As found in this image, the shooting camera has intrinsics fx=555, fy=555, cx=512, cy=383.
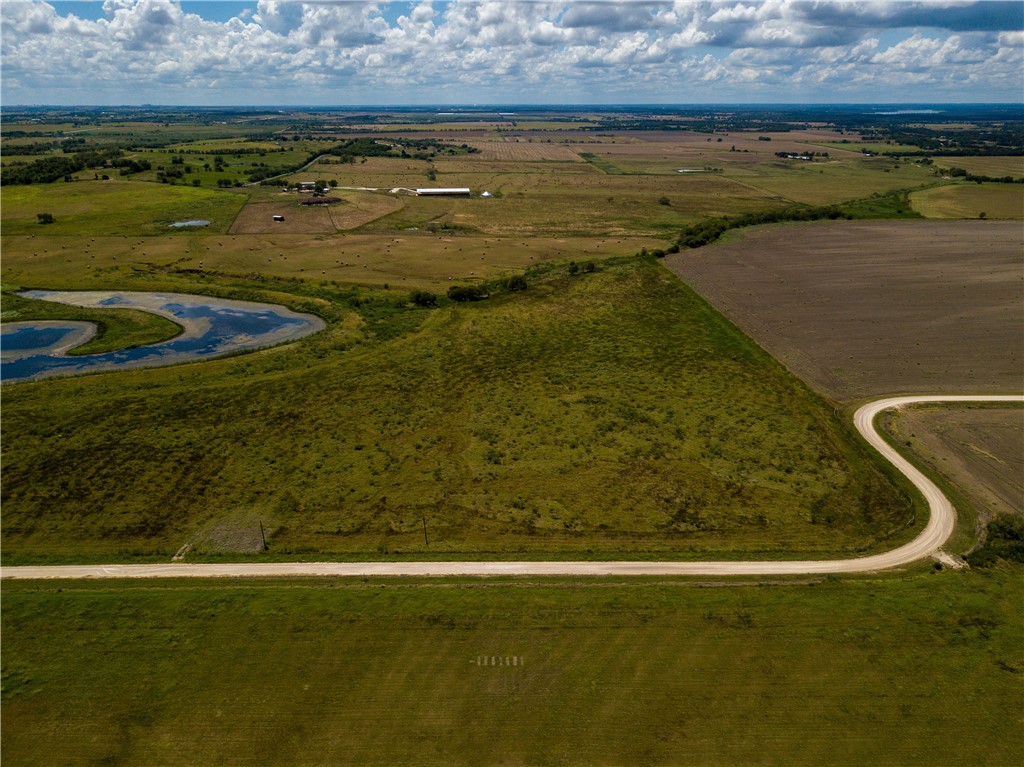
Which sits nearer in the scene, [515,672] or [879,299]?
[515,672]

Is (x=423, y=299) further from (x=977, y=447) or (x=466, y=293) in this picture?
(x=977, y=447)

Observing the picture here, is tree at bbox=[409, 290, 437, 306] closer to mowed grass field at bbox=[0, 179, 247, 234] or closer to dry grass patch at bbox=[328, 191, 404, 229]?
dry grass patch at bbox=[328, 191, 404, 229]

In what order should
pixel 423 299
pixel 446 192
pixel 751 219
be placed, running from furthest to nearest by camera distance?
pixel 446 192 < pixel 751 219 < pixel 423 299

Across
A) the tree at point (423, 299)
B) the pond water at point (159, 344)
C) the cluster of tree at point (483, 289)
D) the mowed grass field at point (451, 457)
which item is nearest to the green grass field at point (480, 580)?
the mowed grass field at point (451, 457)

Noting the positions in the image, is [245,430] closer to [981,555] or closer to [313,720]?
[313,720]

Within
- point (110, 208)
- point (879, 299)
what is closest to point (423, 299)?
point (879, 299)

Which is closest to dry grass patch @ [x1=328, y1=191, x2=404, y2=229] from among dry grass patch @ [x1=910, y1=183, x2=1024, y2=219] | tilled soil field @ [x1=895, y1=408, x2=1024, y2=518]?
tilled soil field @ [x1=895, y1=408, x2=1024, y2=518]

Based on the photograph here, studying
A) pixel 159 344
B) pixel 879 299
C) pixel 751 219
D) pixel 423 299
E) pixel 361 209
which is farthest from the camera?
pixel 361 209
